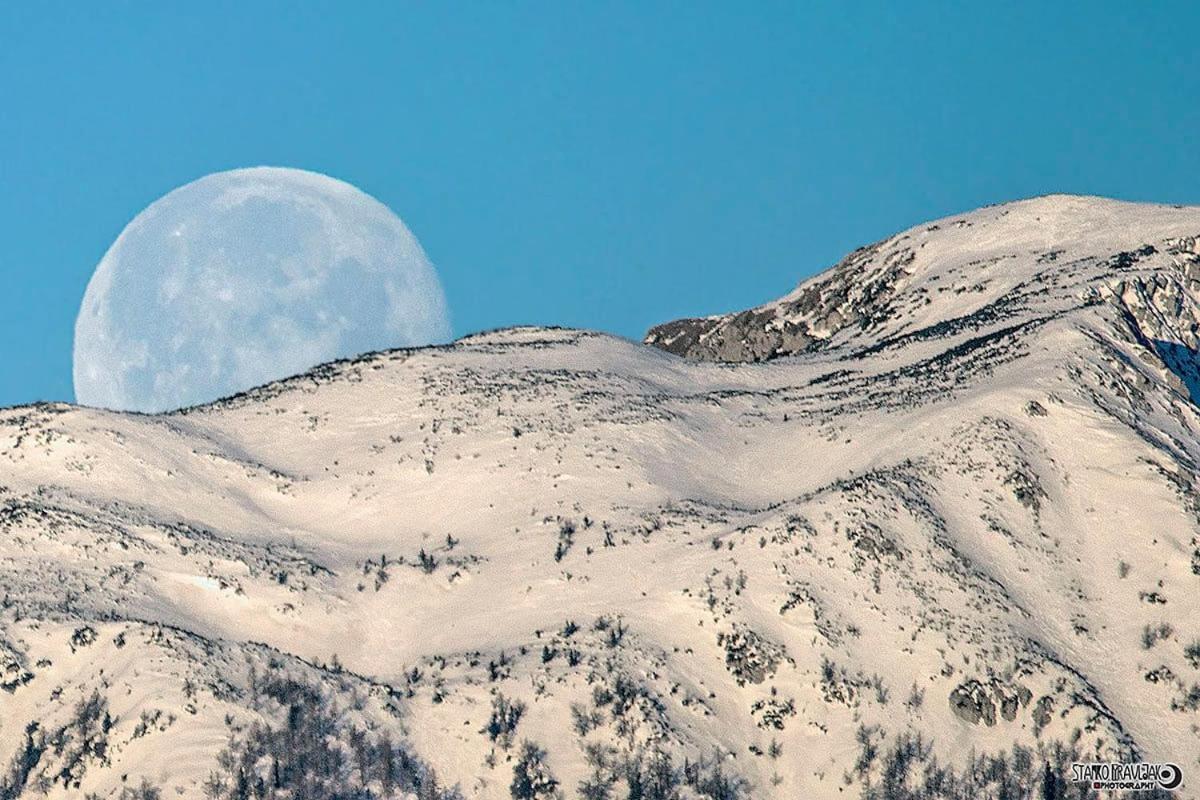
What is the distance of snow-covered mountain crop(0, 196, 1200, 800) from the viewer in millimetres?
91938

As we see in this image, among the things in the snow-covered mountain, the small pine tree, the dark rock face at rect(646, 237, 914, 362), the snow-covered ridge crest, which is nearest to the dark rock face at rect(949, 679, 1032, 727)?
Answer: the snow-covered mountain

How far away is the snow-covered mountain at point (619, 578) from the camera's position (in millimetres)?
91938

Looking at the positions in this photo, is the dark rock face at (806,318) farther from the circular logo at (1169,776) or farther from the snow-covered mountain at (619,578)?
the circular logo at (1169,776)

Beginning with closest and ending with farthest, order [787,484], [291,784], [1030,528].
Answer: [291,784], [1030,528], [787,484]

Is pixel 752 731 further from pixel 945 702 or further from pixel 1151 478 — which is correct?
pixel 1151 478

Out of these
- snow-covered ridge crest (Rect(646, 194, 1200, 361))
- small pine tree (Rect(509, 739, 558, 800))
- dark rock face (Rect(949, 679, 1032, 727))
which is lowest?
small pine tree (Rect(509, 739, 558, 800))

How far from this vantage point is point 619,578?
104 m

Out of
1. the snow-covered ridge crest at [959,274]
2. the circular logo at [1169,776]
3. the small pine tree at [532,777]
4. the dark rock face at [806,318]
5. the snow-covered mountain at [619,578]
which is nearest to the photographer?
the small pine tree at [532,777]

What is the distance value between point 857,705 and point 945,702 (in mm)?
3245

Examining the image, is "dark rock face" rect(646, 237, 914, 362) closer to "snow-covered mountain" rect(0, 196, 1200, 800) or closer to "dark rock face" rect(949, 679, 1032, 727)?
"snow-covered mountain" rect(0, 196, 1200, 800)

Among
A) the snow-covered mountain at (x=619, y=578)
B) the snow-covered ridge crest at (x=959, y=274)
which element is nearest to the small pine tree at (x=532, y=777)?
the snow-covered mountain at (x=619, y=578)

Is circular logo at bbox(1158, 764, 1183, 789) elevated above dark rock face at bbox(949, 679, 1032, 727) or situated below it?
below

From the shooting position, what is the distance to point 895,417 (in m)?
121

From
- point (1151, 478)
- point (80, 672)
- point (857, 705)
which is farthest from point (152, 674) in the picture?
point (1151, 478)
